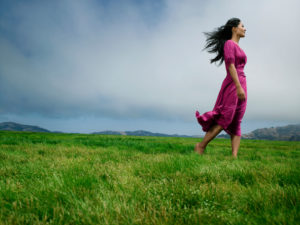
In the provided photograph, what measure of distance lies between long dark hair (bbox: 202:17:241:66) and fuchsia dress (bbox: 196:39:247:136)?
21.0 inches

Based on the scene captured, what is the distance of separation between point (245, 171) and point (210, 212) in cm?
145

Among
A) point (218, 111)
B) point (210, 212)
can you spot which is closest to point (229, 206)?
point (210, 212)

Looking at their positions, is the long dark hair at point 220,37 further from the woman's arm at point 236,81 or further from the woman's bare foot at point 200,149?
the woman's bare foot at point 200,149

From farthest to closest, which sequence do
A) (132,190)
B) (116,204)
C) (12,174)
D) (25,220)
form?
(12,174)
(132,190)
(116,204)
(25,220)

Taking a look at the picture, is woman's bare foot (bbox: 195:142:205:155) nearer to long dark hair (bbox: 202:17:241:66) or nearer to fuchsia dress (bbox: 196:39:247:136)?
fuchsia dress (bbox: 196:39:247:136)

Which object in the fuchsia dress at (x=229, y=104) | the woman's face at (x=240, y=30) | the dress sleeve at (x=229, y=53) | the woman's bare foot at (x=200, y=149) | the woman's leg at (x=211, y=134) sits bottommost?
the woman's bare foot at (x=200, y=149)

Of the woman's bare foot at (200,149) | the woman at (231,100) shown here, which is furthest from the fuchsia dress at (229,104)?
the woman's bare foot at (200,149)

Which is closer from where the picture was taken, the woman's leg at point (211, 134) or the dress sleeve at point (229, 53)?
the dress sleeve at point (229, 53)

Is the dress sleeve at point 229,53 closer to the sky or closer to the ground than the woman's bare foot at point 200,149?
closer to the sky

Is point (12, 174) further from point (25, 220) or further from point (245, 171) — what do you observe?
point (245, 171)

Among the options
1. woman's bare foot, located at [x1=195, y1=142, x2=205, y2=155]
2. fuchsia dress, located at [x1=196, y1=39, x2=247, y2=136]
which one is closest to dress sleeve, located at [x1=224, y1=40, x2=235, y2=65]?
fuchsia dress, located at [x1=196, y1=39, x2=247, y2=136]

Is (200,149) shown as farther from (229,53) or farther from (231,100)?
(229,53)

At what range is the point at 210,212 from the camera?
62.2 inches

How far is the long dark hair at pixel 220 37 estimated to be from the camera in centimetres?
548
